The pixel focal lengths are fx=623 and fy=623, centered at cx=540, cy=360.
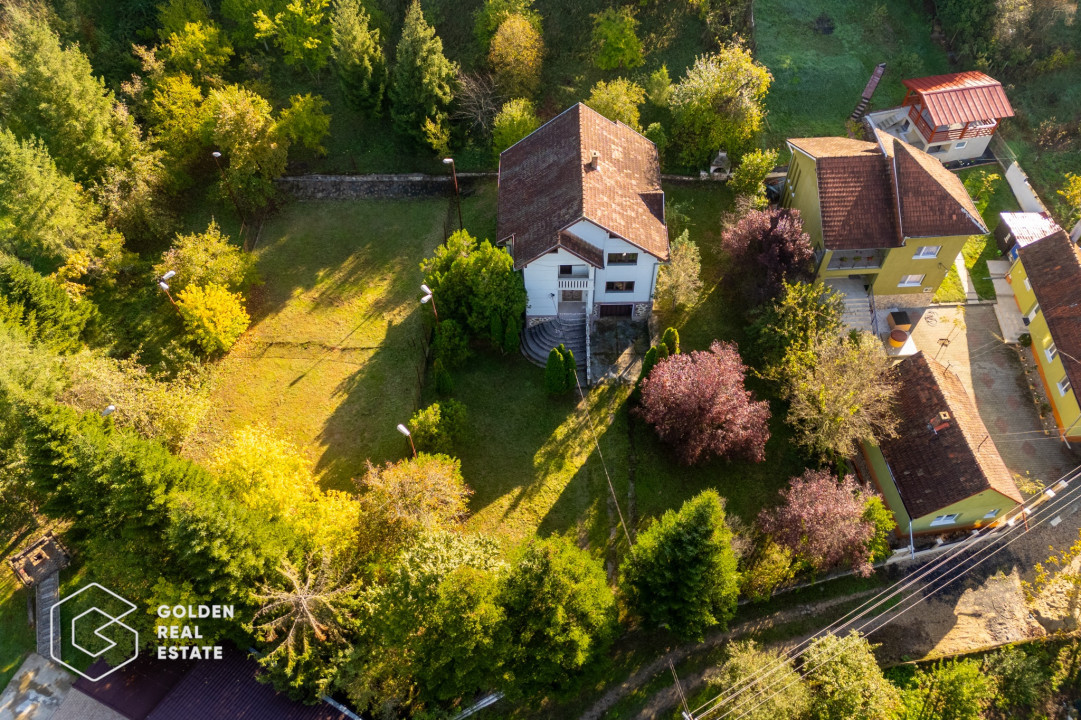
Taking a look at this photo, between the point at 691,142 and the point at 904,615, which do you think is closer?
the point at 904,615

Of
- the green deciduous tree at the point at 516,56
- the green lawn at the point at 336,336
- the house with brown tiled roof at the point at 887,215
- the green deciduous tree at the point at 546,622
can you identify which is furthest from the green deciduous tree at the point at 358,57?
the green deciduous tree at the point at 546,622

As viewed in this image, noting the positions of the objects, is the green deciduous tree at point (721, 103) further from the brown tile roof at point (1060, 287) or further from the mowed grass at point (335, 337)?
the brown tile roof at point (1060, 287)

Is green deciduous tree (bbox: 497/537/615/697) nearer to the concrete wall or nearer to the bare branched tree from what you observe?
the bare branched tree

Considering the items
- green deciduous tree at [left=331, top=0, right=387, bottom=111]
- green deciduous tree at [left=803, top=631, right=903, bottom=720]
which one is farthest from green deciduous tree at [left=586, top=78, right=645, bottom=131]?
green deciduous tree at [left=803, top=631, right=903, bottom=720]

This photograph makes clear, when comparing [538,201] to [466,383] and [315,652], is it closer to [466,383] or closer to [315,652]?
[466,383]

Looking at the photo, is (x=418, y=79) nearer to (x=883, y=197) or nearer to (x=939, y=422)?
(x=883, y=197)

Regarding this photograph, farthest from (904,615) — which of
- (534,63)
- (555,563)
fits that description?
(534,63)
